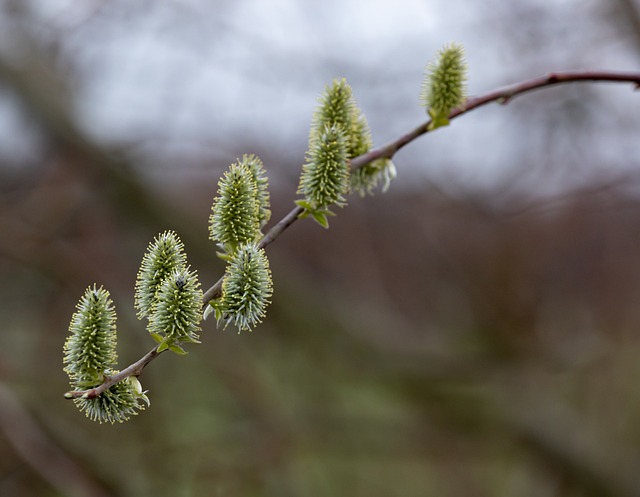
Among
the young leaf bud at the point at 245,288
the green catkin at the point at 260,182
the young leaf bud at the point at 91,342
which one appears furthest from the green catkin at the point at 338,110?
the young leaf bud at the point at 91,342

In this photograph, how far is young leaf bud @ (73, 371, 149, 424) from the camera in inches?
34.3

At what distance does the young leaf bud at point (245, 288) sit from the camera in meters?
0.92

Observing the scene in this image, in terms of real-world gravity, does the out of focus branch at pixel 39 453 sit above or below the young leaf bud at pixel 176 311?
above

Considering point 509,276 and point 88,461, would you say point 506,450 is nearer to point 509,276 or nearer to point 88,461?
point 509,276

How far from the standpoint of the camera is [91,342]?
→ 2.88 feet

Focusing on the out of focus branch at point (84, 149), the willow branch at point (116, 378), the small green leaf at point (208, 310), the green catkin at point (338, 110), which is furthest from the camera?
the out of focus branch at point (84, 149)

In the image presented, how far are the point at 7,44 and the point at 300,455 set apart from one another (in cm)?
292

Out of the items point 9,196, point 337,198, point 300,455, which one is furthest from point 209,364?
point 337,198

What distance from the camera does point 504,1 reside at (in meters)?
3.96

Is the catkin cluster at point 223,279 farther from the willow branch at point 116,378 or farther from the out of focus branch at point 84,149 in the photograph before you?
the out of focus branch at point 84,149

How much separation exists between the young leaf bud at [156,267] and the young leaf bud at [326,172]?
20cm

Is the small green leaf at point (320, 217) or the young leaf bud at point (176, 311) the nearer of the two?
the young leaf bud at point (176, 311)

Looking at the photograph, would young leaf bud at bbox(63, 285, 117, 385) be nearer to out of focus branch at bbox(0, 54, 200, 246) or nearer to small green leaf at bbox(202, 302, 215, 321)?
A: small green leaf at bbox(202, 302, 215, 321)

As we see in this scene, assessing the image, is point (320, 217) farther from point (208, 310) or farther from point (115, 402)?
point (115, 402)
